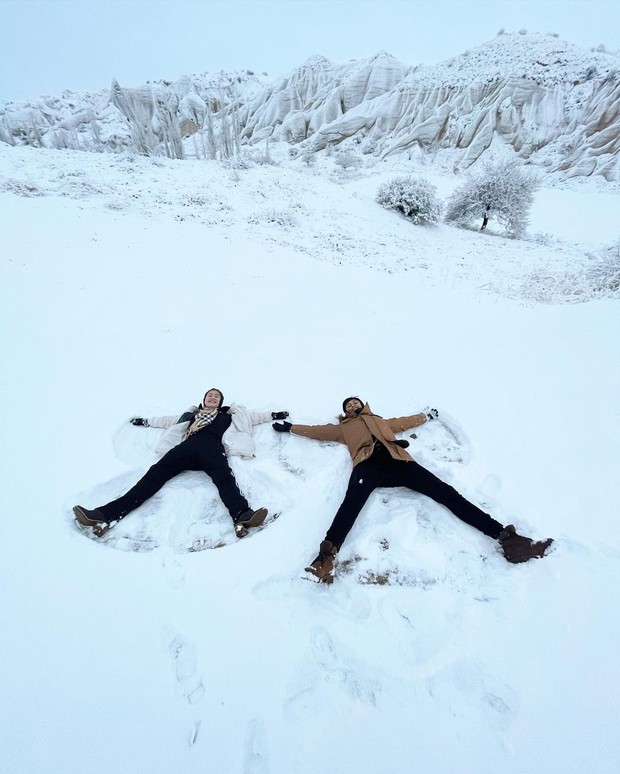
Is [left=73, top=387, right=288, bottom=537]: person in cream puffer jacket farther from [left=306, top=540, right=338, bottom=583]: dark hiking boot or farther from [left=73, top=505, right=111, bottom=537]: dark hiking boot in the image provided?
[left=306, top=540, right=338, bottom=583]: dark hiking boot

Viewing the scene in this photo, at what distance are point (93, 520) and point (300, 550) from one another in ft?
5.95

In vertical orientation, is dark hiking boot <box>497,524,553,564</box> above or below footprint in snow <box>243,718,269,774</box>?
above

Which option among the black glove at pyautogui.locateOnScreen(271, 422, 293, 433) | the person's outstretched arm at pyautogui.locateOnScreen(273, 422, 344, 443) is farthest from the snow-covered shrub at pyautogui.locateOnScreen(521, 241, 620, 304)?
the black glove at pyautogui.locateOnScreen(271, 422, 293, 433)

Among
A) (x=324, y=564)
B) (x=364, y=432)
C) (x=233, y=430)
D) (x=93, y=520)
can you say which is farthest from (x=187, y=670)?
(x=364, y=432)

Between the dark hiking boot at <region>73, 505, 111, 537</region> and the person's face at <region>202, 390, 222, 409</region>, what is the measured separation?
160cm

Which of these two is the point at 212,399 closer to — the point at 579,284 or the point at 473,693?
the point at 473,693

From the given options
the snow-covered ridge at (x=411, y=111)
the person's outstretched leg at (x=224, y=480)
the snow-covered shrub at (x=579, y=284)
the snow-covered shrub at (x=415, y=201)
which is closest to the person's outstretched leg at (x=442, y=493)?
the person's outstretched leg at (x=224, y=480)

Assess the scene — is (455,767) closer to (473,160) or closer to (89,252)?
(89,252)

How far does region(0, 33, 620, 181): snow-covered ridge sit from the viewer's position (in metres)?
26.8

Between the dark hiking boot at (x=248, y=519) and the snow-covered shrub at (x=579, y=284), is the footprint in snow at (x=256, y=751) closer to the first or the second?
the dark hiking boot at (x=248, y=519)

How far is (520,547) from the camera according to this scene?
9.10 ft

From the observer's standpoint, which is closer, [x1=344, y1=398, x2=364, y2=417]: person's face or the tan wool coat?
the tan wool coat

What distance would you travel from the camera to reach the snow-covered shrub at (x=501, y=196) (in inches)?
627

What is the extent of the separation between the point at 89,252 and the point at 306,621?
31.0ft
